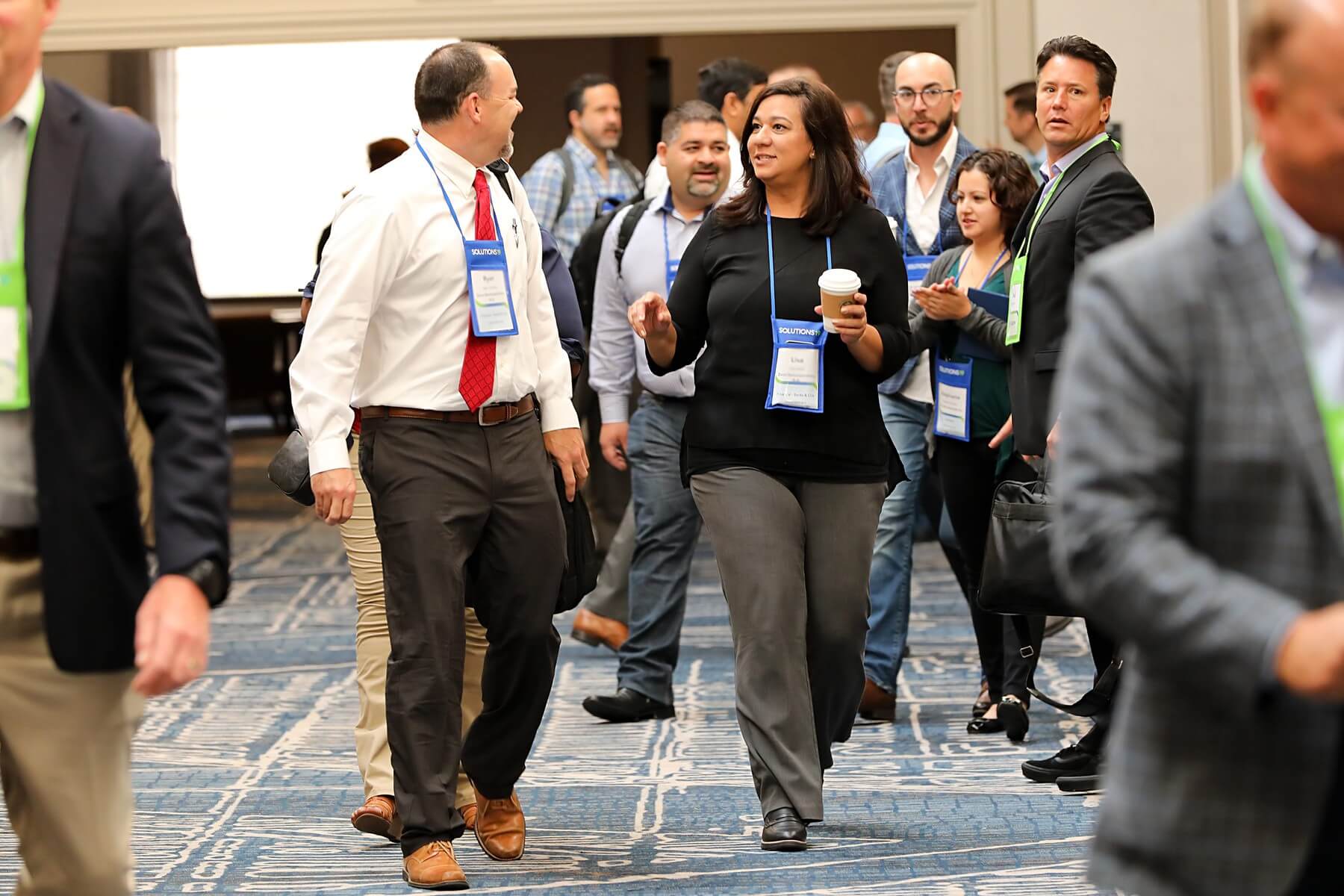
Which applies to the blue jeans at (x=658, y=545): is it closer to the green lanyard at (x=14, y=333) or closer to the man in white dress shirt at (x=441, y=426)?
the man in white dress shirt at (x=441, y=426)

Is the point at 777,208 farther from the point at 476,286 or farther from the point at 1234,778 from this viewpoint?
the point at 1234,778

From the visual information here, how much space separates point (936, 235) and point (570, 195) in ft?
6.74

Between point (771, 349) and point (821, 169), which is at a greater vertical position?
point (821, 169)

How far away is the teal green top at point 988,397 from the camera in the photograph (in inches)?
200

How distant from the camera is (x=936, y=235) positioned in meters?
5.72

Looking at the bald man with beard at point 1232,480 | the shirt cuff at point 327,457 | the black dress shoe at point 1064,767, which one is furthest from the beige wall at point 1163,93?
the bald man with beard at point 1232,480

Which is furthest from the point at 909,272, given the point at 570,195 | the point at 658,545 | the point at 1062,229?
the point at 570,195

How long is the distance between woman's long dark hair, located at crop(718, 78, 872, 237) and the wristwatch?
87.5 inches

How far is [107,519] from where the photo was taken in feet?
6.99

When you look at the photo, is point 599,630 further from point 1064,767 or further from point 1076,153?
point 1076,153

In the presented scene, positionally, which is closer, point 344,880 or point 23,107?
point 23,107

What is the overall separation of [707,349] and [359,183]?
33.3 inches

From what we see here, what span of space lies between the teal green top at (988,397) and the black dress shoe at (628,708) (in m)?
1.25

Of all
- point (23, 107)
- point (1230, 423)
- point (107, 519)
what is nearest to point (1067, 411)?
point (1230, 423)
